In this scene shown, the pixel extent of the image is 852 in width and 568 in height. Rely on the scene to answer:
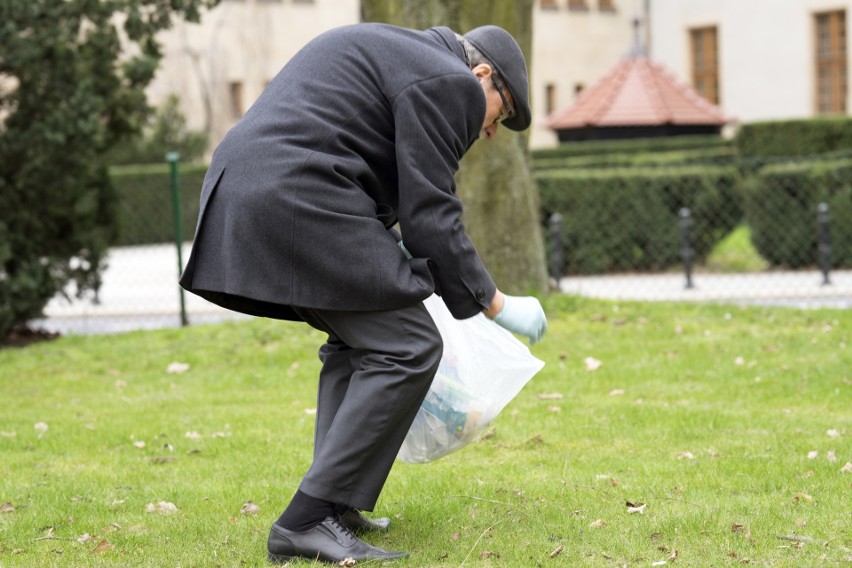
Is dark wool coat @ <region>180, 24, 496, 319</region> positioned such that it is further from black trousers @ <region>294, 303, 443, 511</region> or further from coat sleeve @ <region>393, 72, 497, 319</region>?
black trousers @ <region>294, 303, 443, 511</region>

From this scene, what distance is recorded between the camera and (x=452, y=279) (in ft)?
11.9

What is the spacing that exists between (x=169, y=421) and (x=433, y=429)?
2764 mm

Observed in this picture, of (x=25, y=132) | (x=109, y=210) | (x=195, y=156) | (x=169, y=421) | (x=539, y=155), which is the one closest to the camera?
(x=169, y=421)

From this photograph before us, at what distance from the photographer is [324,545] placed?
148 inches

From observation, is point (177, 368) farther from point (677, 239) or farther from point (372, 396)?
point (677, 239)

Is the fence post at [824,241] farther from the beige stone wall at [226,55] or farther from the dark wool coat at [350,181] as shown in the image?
the beige stone wall at [226,55]

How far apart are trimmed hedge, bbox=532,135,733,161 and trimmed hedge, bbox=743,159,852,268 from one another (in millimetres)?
7754

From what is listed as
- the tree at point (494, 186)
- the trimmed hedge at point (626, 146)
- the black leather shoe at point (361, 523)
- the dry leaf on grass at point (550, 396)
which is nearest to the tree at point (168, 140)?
the trimmed hedge at point (626, 146)

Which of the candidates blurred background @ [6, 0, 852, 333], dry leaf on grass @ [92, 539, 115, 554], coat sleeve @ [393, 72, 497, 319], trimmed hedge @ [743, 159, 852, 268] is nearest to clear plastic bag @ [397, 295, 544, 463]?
coat sleeve @ [393, 72, 497, 319]

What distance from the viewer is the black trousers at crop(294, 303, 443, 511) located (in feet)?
12.0

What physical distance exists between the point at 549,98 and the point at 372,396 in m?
36.0

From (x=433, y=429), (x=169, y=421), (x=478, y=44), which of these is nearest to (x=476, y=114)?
(x=478, y=44)

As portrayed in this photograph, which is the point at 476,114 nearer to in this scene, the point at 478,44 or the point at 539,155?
the point at 478,44

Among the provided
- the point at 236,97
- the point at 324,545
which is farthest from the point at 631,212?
the point at 236,97
